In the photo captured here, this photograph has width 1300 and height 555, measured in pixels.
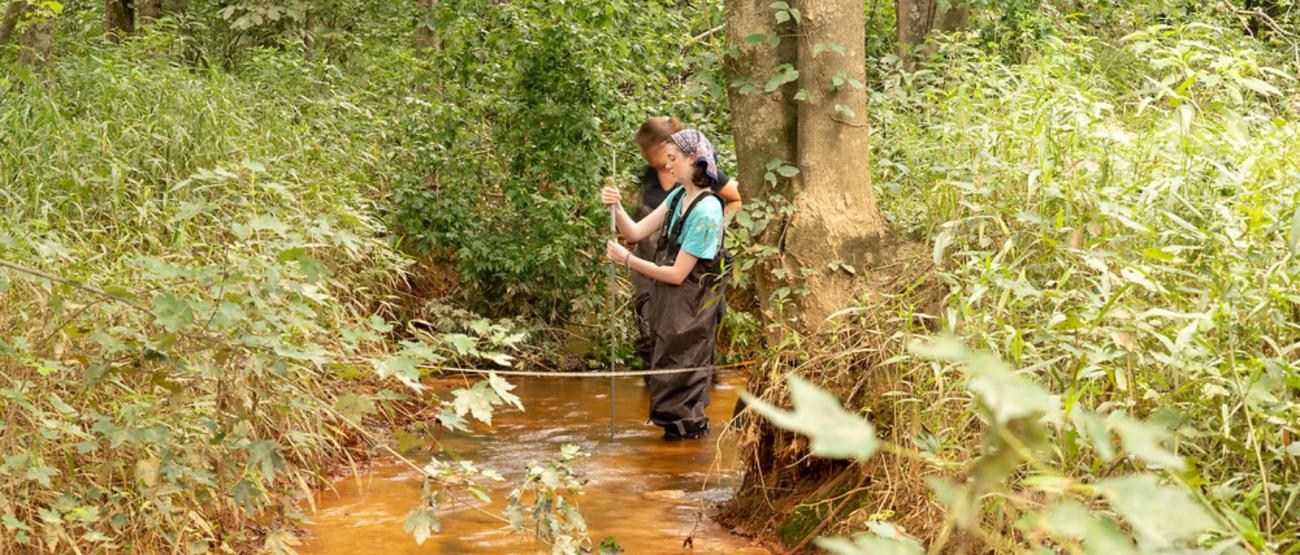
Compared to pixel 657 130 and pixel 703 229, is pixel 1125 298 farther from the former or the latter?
pixel 657 130

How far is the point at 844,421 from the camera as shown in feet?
3.94

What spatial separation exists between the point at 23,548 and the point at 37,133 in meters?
3.89

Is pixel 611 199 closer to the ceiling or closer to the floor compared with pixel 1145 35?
closer to the floor

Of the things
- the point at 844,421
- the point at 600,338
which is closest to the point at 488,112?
the point at 600,338

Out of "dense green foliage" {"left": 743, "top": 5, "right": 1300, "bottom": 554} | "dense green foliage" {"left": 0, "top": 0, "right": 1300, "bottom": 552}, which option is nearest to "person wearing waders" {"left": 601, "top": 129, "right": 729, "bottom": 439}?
"dense green foliage" {"left": 0, "top": 0, "right": 1300, "bottom": 552}

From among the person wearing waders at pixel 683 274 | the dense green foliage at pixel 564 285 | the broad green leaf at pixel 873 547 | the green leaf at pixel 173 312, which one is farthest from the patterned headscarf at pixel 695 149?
the broad green leaf at pixel 873 547

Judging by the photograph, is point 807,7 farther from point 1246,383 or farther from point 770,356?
point 1246,383

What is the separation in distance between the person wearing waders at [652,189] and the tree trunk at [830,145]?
0.80 metres

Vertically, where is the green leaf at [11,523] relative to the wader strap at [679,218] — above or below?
below

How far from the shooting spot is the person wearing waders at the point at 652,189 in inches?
271

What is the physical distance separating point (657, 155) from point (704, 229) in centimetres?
98

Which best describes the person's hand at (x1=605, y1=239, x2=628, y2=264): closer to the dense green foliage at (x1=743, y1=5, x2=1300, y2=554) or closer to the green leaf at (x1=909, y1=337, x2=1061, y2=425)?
the dense green foliage at (x1=743, y1=5, x2=1300, y2=554)

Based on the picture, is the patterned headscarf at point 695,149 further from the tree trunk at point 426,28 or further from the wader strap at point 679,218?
the tree trunk at point 426,28

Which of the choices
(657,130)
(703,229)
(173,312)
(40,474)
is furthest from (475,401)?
(657,130)
